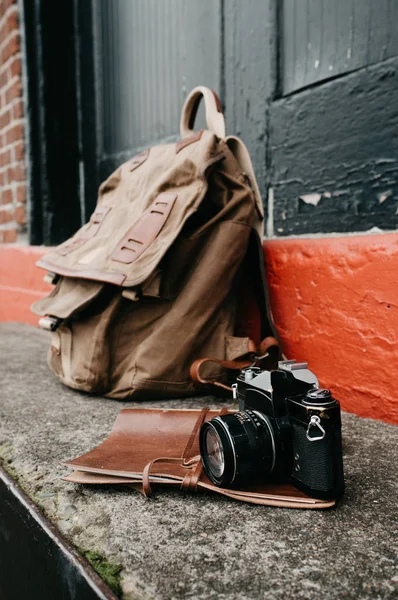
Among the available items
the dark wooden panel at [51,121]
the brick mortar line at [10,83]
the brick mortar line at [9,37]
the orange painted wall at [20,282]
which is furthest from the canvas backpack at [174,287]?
the brick mortar line at [9,37]

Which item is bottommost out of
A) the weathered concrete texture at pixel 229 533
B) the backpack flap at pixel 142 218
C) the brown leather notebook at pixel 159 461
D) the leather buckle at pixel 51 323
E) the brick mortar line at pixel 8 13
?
the weathered concrete texture at pixel 229 533

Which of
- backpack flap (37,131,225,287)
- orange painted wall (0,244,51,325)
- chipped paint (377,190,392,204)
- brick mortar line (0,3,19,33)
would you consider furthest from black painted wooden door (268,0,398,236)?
brick mortar line (0,3,19,33)

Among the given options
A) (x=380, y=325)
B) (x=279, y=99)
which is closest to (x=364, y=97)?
(x=279, y=99)

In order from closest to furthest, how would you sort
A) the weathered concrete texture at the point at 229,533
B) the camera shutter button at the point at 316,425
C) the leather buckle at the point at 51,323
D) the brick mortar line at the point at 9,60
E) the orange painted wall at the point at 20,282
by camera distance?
the weathered concrete texture at the point at 229,533, the camera shutter button at the point at 316,425, the leather buckle at the point at 51,323, the orange painted wall at the point at 20,282, the brick mortar line at the point at 9,60

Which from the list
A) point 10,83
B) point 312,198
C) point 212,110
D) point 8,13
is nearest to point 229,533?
point 312,198

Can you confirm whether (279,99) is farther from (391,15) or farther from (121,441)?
(121,441)

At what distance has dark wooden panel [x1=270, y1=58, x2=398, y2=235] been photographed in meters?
1.21

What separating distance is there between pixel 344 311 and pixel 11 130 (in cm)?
211

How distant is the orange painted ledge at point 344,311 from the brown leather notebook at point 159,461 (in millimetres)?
367

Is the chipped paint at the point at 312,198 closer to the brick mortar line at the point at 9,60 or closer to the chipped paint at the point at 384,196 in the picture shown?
the chipped paint at the point at 384,196

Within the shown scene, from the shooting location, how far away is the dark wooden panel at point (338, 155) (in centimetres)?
121

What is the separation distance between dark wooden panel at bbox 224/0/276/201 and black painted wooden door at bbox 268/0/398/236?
3 centimetres

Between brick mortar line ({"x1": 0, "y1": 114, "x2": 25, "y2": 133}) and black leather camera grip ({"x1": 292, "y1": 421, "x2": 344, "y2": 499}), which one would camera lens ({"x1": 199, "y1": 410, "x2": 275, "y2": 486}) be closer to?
black leather camera grip ({"x1": 292, "y1": 421, "x2": 344, "y2": 499})

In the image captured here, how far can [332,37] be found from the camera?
1345mm
